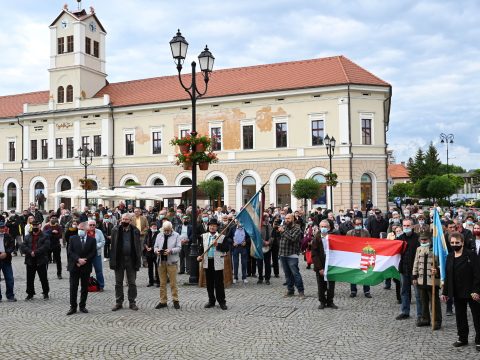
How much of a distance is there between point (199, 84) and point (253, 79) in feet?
17.6

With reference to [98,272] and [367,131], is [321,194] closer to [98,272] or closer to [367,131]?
[367,131]

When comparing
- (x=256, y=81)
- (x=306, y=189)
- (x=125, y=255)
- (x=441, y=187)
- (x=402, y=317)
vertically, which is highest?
(x=256, y=81)

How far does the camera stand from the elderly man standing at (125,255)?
1033 cm

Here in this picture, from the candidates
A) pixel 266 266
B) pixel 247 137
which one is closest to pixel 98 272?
pixel 266 266

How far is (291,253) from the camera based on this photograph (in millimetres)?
11508

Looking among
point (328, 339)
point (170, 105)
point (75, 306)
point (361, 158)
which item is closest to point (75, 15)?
point (170, 105)

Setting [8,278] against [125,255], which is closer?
[125,255]

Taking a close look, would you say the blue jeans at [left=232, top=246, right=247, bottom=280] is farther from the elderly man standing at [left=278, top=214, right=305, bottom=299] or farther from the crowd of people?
the elderly man standing at [left=278, top=214, right=305, bottom=299]

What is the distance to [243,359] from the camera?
273 inches

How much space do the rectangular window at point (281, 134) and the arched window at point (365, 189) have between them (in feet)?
22.5

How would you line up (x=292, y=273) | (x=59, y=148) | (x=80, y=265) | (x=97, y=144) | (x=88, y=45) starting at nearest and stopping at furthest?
(x=80, y=265) < (x=292, y=273) < (x=97, y=144) < (x=59, y=148) < (x=88, y=45)

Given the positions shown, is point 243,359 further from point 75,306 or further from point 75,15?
point 75,15

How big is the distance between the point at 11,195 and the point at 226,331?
48.2m

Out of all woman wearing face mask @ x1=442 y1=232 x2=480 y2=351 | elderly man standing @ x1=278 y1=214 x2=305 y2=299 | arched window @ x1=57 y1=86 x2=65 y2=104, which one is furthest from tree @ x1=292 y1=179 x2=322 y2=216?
arched window @ x1=57 y1=86 x2=65 y2=104
